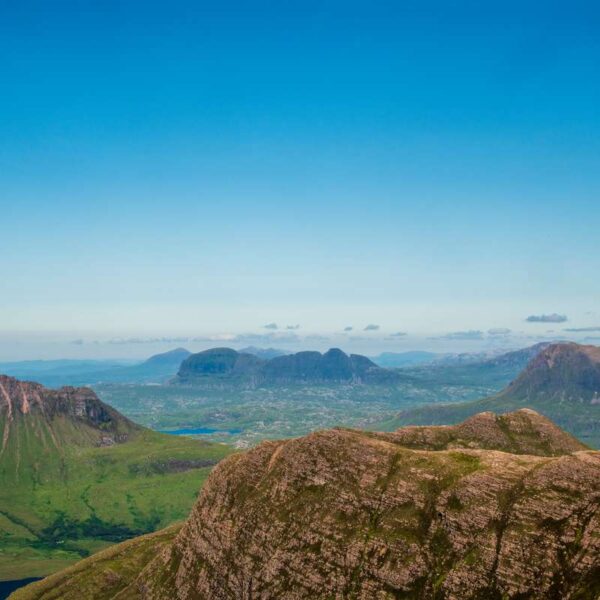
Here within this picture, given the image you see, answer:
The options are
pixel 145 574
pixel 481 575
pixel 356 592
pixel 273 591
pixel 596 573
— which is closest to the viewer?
pixel 596 573

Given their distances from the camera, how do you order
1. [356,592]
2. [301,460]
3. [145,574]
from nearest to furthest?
[356,592] → [301,460] → [145,574]

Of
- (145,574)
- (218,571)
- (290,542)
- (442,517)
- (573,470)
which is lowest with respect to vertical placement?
(145,574)

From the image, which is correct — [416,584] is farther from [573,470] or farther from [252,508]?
[252,508]

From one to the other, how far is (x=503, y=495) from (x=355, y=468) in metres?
44.8

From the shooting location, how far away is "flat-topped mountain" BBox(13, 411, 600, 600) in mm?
125000

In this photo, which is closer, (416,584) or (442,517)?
(416,584)

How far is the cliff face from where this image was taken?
4924 inches

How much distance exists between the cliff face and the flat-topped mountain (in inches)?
12.4

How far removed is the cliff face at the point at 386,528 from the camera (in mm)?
125062

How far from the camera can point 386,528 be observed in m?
148

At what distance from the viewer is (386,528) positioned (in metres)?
148

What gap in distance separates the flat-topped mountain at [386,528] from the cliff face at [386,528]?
315mm

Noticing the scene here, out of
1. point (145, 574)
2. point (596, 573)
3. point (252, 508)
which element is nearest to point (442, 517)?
point (596, 573)

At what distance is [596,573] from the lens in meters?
114
